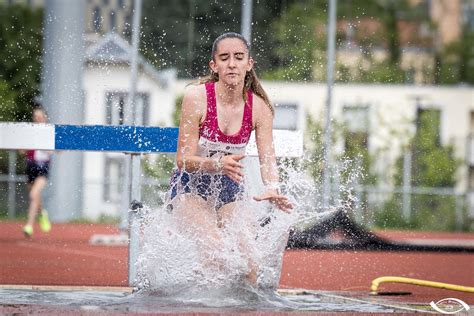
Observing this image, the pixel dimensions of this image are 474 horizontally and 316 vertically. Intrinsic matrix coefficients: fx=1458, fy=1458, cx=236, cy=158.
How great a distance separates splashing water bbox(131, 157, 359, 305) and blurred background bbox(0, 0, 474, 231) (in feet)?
17.4

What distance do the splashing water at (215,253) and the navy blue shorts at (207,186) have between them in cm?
6

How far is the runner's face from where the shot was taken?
284 inches

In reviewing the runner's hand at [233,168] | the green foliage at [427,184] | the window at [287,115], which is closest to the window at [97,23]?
the window at [287,115]

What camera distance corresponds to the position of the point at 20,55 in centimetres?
3584

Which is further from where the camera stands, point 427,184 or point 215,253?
point 427,184

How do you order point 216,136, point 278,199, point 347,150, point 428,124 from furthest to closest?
point 428,124 → point 347,150 → point 216,136 → point 278,199

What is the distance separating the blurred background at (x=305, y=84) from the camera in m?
25.3

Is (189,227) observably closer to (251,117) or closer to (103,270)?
(251,117)

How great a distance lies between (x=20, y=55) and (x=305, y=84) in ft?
23.2

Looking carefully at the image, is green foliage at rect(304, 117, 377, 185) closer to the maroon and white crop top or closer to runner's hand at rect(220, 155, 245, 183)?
the maroon and white crop top

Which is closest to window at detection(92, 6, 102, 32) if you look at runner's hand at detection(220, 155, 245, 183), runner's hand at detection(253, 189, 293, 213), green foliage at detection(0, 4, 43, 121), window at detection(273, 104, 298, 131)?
green foliage at detection(0, 4, 43, 121)

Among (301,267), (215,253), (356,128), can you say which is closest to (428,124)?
(356,128)

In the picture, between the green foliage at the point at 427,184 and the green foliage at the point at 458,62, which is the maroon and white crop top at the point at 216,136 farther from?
the green foliage at the point at 458,62

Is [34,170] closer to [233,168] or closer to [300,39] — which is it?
[233,168]
